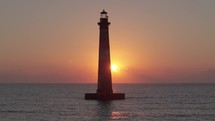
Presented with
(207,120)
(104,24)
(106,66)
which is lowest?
(207,120)

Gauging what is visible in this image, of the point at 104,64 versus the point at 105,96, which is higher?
the point at 104,64

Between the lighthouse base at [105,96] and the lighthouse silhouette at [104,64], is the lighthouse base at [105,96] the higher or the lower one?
the lower one

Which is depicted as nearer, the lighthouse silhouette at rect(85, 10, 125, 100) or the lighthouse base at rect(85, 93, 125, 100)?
the lighthouse silhouette at rect(85, 10, 125, 100)

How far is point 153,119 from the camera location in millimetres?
57094

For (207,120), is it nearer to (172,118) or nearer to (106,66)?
(172,118)

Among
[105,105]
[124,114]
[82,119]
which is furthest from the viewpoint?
[105,105]

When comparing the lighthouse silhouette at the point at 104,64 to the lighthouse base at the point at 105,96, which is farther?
the lighthouse base at the point at 105,96

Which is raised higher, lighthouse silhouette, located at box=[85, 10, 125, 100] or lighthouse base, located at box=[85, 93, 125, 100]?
lighthouse silhouette, located at box=[85, 10, 125, 100]

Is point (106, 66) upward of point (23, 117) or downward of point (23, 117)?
upward

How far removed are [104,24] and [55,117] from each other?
2534 cm

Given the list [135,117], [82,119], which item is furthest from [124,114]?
[82,119]

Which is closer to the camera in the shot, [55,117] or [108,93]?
[55,117]

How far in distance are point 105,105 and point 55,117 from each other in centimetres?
1881

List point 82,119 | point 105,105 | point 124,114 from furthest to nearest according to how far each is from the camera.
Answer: point 105,105 < point 124,114 < point 82,119
